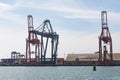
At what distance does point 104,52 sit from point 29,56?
33113 millimetres

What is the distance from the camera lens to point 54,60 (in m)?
182

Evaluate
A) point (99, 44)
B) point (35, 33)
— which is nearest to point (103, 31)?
point (99, 44)

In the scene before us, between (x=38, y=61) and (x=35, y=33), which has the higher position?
(x=35, y=33)

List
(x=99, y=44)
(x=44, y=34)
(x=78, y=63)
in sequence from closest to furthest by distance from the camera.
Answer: (x=99, y=44) < (x=44, y=34) < (x=78, y=63)

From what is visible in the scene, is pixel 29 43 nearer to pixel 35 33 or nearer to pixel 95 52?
pixel 35 33

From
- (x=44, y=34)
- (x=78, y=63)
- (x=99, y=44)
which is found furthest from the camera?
(x=78, y=63)

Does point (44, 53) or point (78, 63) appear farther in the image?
point (78, 63)

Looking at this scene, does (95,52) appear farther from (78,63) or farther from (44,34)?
(44,34)

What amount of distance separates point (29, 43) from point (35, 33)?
5.65m

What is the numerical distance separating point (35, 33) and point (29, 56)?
34.7 ft

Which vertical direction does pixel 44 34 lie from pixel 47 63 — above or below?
above

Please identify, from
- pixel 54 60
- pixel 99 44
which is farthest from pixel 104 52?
pixel 54 60

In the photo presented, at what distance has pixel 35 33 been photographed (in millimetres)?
181875

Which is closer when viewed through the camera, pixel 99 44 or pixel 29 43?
pixel 99 44
